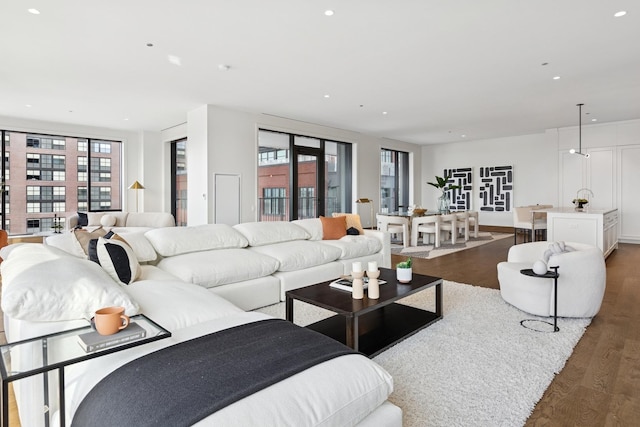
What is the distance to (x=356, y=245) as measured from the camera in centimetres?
453

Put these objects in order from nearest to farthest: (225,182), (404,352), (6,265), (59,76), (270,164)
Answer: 1. (6,265)
2. (404,352)
3. (59,76)
4. (225,182)
5. (270,164)

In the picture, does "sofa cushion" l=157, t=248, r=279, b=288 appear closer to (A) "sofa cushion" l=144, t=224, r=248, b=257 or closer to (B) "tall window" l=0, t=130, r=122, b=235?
(A) "sofa cushion" l=144, t=224, r=248, b=257

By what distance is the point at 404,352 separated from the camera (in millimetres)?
2486

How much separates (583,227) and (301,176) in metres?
5.50

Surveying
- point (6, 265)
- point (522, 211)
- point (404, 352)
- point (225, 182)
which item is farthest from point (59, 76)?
point (522, 211)

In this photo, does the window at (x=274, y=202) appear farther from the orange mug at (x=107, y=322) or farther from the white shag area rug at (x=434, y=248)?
the orange mug at (x=107, y=322)

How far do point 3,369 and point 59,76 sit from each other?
5132mm

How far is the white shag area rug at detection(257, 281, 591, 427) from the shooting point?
1.84 metres

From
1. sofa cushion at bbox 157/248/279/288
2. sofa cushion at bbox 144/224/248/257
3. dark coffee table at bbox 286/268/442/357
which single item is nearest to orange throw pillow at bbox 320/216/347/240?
sofa cushion at bbox 144/224/248/257

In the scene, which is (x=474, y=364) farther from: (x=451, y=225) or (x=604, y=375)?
(x=451, y=225)

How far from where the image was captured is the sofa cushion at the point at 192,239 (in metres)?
3.47

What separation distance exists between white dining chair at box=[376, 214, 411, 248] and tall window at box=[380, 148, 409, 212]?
283cm

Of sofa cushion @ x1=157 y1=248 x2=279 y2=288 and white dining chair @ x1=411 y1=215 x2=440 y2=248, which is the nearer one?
sofa cushion @ x1=157 y1=248 x2=279 y2=288

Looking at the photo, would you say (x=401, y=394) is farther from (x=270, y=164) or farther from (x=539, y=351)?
(x=270, y=164)
